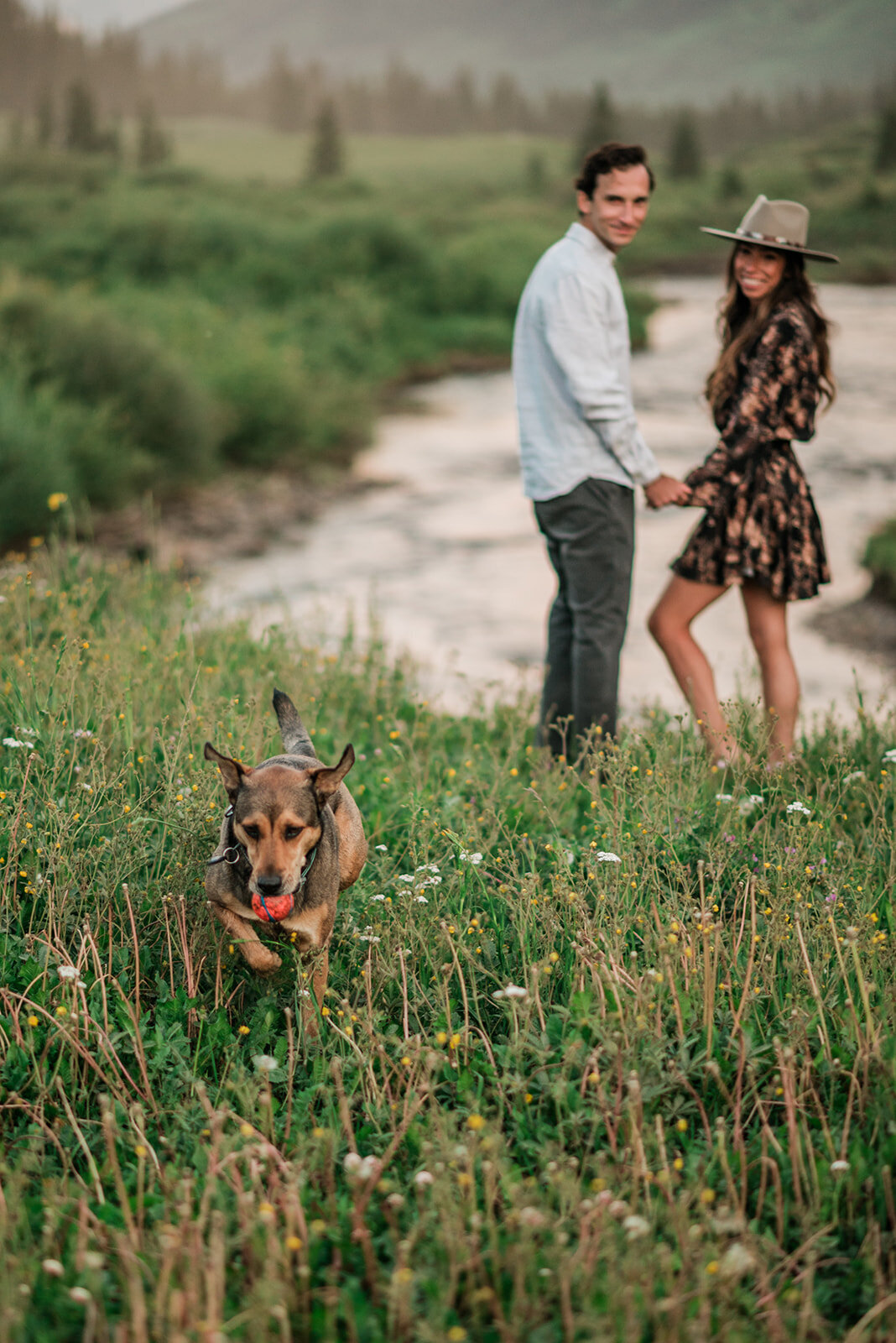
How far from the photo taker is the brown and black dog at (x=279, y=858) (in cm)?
284

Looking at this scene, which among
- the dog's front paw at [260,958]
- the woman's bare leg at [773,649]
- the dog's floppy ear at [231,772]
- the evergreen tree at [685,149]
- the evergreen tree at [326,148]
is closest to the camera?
the dog's floppy ear at [231,772]

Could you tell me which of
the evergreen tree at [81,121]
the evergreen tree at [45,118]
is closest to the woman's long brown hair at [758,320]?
the evergreen tree at [81,121]

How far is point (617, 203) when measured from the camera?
4562 mm

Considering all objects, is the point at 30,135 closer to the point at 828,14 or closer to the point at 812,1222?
the point at 828,14

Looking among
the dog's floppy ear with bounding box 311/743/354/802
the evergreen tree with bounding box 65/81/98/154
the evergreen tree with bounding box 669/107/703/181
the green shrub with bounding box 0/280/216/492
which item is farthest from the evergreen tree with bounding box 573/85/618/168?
the dog's floppy ear with bounding box 311/743/354/802

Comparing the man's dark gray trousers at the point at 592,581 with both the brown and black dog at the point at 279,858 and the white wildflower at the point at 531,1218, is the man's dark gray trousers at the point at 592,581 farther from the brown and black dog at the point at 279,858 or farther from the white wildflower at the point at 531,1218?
the white wildflower at the point at 531,1218

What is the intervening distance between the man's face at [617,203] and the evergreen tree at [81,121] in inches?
2789

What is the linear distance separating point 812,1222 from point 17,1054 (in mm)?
1921

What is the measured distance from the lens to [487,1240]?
7.75 ft

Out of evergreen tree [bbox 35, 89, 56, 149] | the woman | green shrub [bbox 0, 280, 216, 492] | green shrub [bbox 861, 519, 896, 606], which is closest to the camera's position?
the woman

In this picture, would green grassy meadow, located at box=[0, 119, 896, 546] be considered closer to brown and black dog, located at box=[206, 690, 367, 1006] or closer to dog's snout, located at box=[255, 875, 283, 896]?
brown and black dog, located at box=[206, 690, 367, 1006]

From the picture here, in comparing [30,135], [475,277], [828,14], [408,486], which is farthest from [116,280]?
[828,14]

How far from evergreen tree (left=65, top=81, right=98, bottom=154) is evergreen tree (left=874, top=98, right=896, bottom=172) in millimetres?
42828

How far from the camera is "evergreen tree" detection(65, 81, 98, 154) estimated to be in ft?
218
